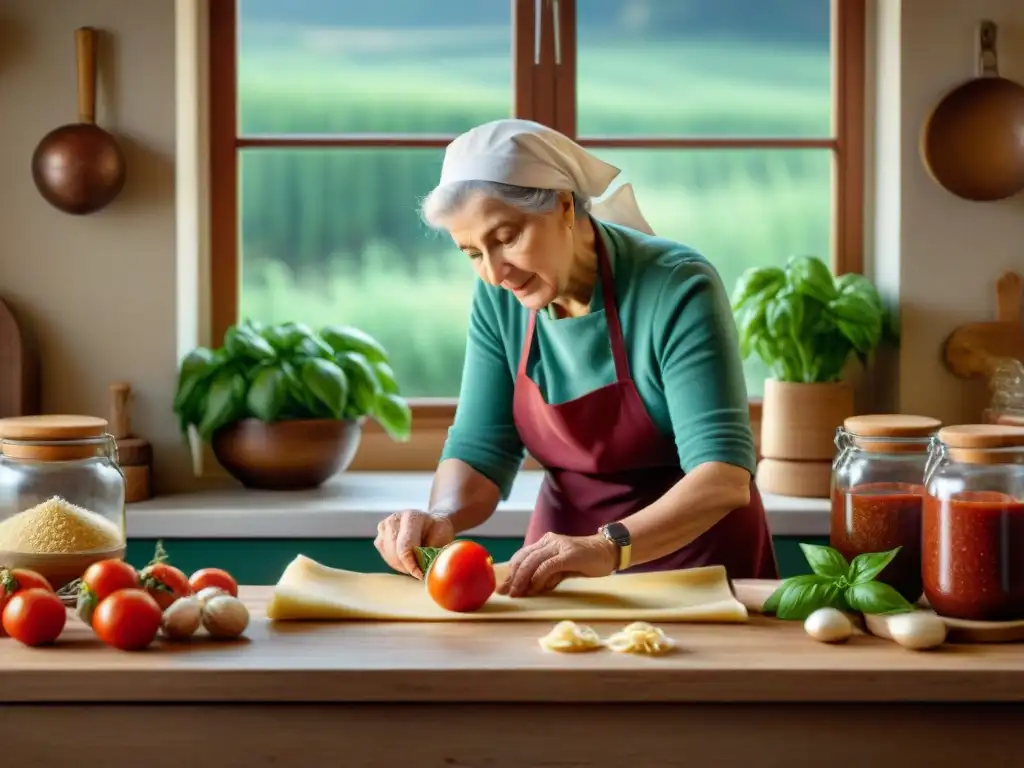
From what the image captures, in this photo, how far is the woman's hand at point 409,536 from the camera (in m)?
1.86

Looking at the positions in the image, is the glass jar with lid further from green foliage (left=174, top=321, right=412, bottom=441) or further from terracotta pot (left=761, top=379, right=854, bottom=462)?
terracotta pot (left=761, top=379, right=854, bottom=462)

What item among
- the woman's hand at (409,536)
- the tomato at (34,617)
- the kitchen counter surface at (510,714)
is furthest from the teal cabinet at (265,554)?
the kitchen counter surface at (510,714)

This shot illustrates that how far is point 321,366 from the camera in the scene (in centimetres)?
307

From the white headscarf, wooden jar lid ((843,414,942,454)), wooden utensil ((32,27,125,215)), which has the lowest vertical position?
wooden jar lid ((843,414,942,454))

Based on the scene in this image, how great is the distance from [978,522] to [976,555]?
0.14ft

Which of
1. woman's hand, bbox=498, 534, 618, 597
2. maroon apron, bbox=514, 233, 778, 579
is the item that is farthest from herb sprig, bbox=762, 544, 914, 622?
maroon apron, bbox=514, 233, 778, 579

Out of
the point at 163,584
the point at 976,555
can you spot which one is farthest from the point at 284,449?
the point at 976,555

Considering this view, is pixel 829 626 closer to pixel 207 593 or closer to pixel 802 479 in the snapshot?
pixel 207 593

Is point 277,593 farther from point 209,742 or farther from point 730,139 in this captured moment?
point 730,139

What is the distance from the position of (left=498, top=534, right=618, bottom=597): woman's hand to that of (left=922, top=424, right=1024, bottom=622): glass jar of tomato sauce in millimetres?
441

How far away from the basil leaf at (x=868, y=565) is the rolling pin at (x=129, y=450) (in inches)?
75.3

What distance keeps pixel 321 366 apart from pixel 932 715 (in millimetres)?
1937

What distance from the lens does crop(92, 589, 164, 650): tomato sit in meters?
1.48

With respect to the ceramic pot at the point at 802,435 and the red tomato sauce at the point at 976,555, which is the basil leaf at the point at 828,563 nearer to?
the red tomato sauce at the point at 976,555
